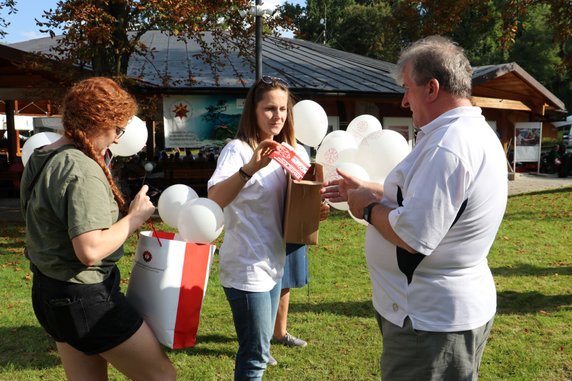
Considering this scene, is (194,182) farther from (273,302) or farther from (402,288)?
(402,288)

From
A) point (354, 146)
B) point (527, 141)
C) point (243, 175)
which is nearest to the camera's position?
point (243, 175)

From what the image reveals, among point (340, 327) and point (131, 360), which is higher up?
point (131, 360)

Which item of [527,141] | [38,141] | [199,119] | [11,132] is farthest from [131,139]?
[527,141]

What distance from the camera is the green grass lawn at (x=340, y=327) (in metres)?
3.50

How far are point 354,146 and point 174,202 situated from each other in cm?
111

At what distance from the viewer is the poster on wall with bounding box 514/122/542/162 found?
1723 cm

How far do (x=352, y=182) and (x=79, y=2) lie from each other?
6579 mm

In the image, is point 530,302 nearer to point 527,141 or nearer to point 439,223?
point 439,223

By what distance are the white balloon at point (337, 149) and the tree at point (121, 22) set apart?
5.11 m

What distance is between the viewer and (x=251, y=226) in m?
2.38

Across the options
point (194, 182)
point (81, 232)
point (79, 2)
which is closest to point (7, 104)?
point (194, 182)

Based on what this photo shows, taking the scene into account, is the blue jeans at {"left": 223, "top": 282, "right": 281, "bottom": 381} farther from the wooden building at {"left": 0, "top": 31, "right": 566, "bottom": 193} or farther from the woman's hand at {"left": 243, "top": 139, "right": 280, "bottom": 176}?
the wooden building at {"left": 0, "top": 31, "right": 566, "bottom": 193}

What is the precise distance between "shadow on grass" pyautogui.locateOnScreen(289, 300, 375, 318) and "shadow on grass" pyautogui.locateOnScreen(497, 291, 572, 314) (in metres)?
1.20

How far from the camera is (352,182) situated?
2.15 m
